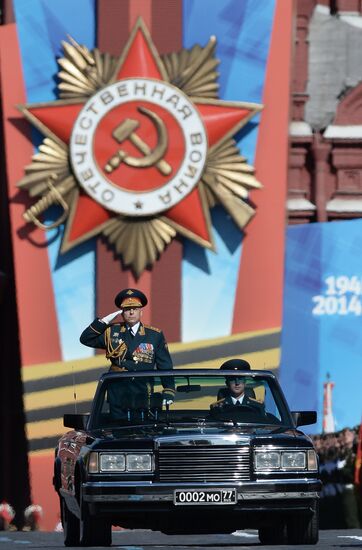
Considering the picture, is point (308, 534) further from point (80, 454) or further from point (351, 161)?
point (351, 161)

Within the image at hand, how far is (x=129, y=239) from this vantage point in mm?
21094

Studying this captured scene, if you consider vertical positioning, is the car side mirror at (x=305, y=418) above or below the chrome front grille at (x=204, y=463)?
above

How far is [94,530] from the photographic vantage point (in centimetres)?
1133

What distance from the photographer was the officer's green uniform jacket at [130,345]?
12.7m

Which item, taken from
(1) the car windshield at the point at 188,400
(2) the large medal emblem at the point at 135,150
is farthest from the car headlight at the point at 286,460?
(2) the large medal emblem at the point at 135,150

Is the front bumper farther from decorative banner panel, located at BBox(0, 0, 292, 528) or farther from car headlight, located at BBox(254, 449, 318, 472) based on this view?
decorative banner panel, located at BBox(0, 0, 292, 528)

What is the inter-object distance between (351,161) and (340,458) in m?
3.91

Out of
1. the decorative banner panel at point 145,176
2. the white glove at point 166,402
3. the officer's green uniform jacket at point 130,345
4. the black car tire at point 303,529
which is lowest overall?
the black car tire at point 303,529

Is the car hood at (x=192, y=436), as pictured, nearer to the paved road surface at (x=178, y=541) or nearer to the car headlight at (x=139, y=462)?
the car headlight at (x=139, y=462)

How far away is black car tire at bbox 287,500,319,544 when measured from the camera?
451 inches

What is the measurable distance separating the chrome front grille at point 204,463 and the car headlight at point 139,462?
0.07 metres

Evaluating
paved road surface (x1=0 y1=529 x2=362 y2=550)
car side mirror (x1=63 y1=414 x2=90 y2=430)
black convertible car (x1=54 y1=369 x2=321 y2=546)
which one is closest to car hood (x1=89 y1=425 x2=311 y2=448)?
black convertible car (x1=54 y1=369 x2=321 y2=546)

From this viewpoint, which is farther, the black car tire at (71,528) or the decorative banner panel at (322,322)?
the decorative banner panel at (322,322)

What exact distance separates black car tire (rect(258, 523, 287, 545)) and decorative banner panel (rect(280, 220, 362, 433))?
29.4ft
